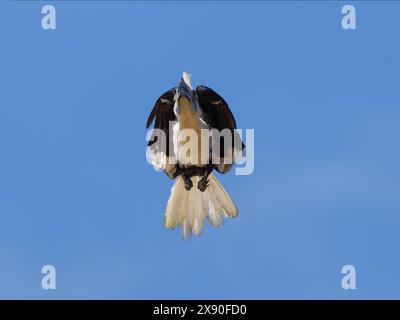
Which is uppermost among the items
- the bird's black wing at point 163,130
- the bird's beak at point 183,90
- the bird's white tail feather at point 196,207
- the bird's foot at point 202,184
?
the bird's beak at point 183,90

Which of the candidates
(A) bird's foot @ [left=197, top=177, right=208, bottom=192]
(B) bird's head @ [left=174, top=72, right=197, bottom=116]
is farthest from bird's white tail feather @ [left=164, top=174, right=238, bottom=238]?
(B) bird's head @ [left=174, top=72, right=197, bottom=116]

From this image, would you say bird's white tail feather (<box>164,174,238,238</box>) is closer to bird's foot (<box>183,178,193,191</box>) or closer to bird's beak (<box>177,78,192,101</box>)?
bird's foot (<box>183,178,193,191</box>)

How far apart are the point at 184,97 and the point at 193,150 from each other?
0.95m

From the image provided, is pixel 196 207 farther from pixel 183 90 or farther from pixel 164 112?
pixel 183 90

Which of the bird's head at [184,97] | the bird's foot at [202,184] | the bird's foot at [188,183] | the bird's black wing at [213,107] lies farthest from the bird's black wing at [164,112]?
the bird's foot at [202,184]

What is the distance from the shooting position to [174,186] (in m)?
27.4

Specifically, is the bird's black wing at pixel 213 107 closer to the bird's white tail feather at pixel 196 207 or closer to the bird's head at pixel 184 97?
the bird's head at pixel 184 97

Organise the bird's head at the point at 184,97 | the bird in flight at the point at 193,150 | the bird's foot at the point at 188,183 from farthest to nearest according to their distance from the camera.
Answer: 1. the bird's foot at the point at 188,183
2. the bird in flight at the point at 193,150
3. the bird's head at the point at 184,97

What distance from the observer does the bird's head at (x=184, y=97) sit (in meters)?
26.3

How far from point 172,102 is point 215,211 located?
199 centimetres

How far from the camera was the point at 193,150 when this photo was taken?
26.7 metres
